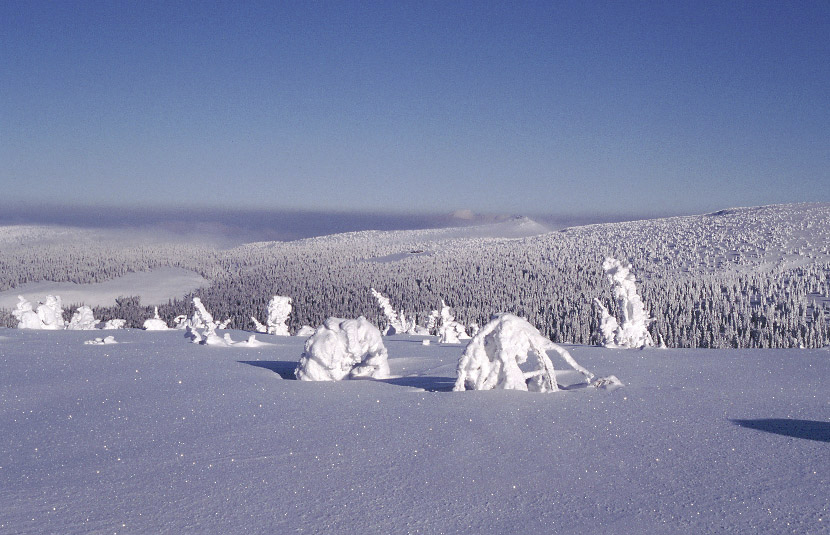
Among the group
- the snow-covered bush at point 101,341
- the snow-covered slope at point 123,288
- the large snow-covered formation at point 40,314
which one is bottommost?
the snow-covered slope at point 123,288

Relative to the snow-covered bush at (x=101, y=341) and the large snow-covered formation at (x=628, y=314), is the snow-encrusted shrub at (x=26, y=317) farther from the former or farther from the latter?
the large snow-covered formation at (x=628, y=314)

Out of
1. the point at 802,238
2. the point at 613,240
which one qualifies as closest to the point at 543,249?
the point at 613,240

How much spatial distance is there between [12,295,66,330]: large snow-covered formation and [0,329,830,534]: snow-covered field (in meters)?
26.4

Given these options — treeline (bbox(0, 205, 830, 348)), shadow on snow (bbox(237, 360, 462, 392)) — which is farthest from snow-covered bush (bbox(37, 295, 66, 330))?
treeline (bbox(0, 205, 830, 348))

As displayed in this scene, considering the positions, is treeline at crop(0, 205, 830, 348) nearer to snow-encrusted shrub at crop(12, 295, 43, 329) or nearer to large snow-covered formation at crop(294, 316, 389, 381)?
snow-encrusted shrub at crop(12, 295, 43, 329)

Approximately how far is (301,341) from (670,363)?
36.6 feet

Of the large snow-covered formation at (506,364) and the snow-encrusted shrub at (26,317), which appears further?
the snow-encrusted shrub at (26,317)

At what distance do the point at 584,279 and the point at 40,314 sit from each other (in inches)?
4351

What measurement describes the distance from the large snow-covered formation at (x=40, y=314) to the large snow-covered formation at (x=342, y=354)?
2888 centimetres

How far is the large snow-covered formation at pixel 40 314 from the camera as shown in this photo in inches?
1229

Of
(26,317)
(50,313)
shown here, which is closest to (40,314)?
(50,313)

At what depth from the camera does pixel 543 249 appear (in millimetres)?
172000

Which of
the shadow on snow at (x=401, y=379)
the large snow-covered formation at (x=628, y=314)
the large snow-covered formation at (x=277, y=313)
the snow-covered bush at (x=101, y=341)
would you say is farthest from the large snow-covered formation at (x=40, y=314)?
the large snow-covered formation at (x=628, y=314)

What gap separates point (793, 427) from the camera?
6.09m
